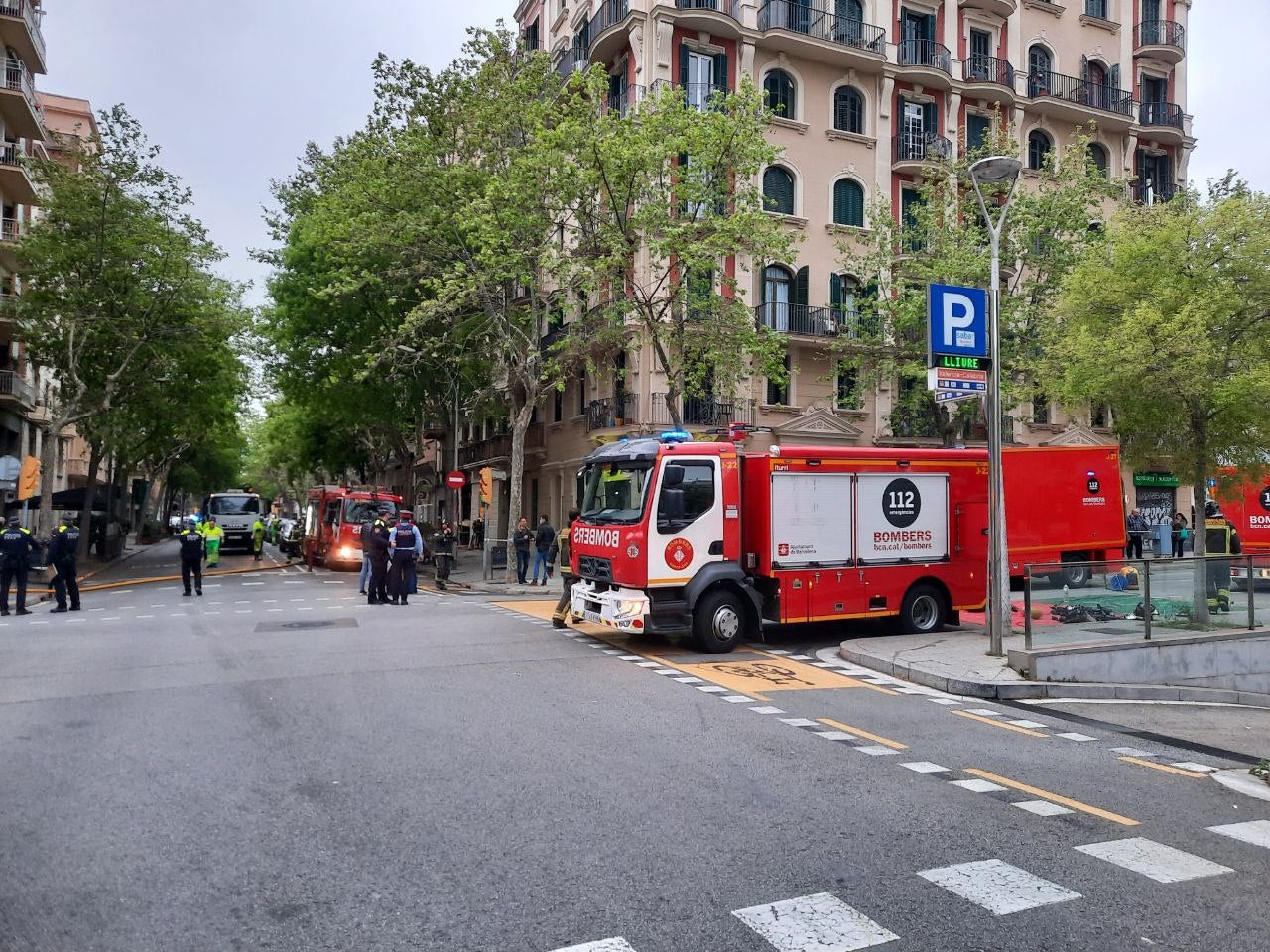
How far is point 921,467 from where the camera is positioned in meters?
14.4

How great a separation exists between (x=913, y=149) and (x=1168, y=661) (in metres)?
26.2

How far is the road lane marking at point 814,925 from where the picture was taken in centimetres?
395

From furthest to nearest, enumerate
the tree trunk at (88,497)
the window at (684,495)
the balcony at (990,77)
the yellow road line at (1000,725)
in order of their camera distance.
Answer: the balcony at (990,77)
the tree trunk at (88,497)
the window at (684,495)
the yellow road line at (1000,725)

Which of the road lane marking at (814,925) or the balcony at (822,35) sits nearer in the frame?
the road lane marking at (814,925)

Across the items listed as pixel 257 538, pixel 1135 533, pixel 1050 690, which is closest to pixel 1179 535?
pixel 1135 533

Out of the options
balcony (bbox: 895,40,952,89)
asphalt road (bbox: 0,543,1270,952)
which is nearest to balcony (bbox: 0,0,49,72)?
balcony (bbox: 895,40,952,89)

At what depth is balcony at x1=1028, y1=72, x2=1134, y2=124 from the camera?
35438 millimetres

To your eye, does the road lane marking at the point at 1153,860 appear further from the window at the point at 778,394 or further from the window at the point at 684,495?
the window at the point at 778,394

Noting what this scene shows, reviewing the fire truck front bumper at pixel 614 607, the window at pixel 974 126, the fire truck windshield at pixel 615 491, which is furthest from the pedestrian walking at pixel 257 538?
the window at pixel 974 126

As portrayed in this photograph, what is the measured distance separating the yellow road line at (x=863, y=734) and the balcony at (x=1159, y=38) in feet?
131

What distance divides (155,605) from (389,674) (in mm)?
10968

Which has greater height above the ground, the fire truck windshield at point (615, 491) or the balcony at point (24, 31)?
the balcony at point (24, 31)

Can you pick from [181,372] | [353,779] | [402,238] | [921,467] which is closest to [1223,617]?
[921,467]

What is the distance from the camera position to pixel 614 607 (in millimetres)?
12797
